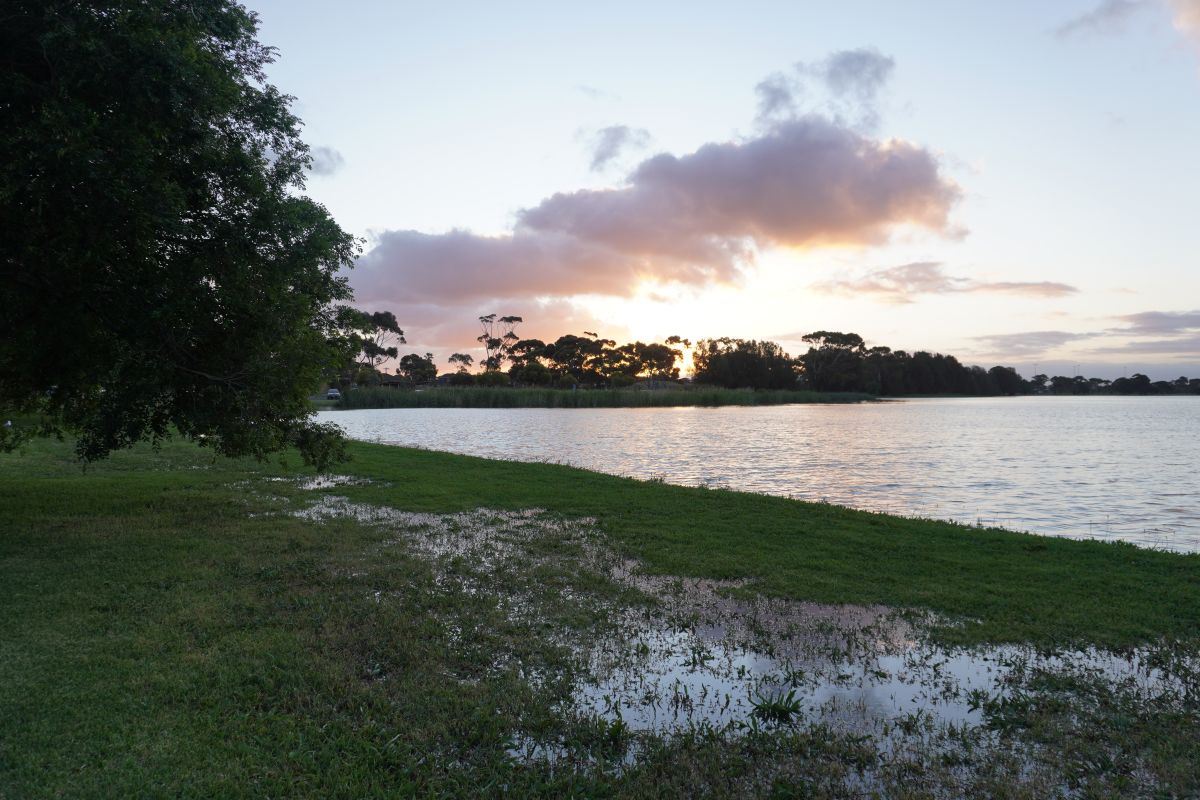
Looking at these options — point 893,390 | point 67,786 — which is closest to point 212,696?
point 67,786

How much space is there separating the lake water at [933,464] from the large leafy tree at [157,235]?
1173cm

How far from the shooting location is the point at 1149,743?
440 centimetres

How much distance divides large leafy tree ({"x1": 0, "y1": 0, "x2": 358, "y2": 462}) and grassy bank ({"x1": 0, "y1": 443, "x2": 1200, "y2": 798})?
2143 mm

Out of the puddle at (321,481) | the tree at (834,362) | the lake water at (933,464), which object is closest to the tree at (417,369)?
the tree at (834,362)

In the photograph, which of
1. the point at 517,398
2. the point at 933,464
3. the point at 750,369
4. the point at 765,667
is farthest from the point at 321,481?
the point at 750,369

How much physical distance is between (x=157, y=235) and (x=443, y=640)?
660 centimetres

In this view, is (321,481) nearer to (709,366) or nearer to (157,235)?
(157,235)

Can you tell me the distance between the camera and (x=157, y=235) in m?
8.73

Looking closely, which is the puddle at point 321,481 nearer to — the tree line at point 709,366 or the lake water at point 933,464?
the lake water at point 933,464

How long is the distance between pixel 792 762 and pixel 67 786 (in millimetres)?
4136

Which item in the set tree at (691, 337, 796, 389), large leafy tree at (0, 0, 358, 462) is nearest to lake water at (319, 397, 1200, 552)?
large leafy tree at (0, 0, 358, 462)

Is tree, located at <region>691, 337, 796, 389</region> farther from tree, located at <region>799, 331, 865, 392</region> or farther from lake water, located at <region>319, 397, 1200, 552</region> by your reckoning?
lake water, located at <region>319, 397, 1200, 552</region>

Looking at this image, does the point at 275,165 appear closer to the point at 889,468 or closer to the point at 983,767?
the point at 983,767

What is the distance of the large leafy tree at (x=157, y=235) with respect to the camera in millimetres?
7434
